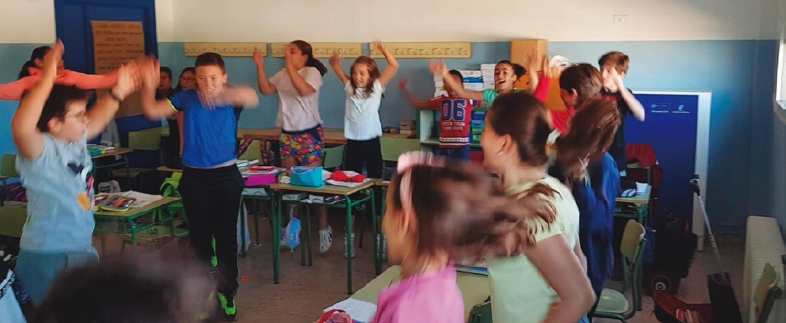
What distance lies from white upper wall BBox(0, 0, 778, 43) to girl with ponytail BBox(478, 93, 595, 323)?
185 inches

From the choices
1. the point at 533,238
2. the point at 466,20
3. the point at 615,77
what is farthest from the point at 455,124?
the point at 533,238

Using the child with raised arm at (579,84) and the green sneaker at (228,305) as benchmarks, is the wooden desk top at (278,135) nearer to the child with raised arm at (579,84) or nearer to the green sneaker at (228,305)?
the green sneaker at (228,305)

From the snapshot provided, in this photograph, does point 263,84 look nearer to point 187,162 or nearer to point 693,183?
point 187,162

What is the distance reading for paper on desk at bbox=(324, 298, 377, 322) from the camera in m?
2.43

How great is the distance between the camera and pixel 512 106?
206 cm

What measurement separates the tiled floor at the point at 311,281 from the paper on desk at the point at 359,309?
6.74 feet

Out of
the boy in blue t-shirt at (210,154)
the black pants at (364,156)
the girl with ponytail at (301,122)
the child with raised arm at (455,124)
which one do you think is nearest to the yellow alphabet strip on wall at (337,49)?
the girl with ponytail at (301,122)

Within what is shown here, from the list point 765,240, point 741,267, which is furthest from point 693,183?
point 765,240

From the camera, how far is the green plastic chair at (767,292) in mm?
2455

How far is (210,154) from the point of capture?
4133 mm

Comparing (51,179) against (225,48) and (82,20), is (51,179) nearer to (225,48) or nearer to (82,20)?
(82,20)

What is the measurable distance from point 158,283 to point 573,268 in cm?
104

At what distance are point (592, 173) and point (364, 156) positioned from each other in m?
3.00

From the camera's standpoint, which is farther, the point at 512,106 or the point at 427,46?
the point at 427,46
